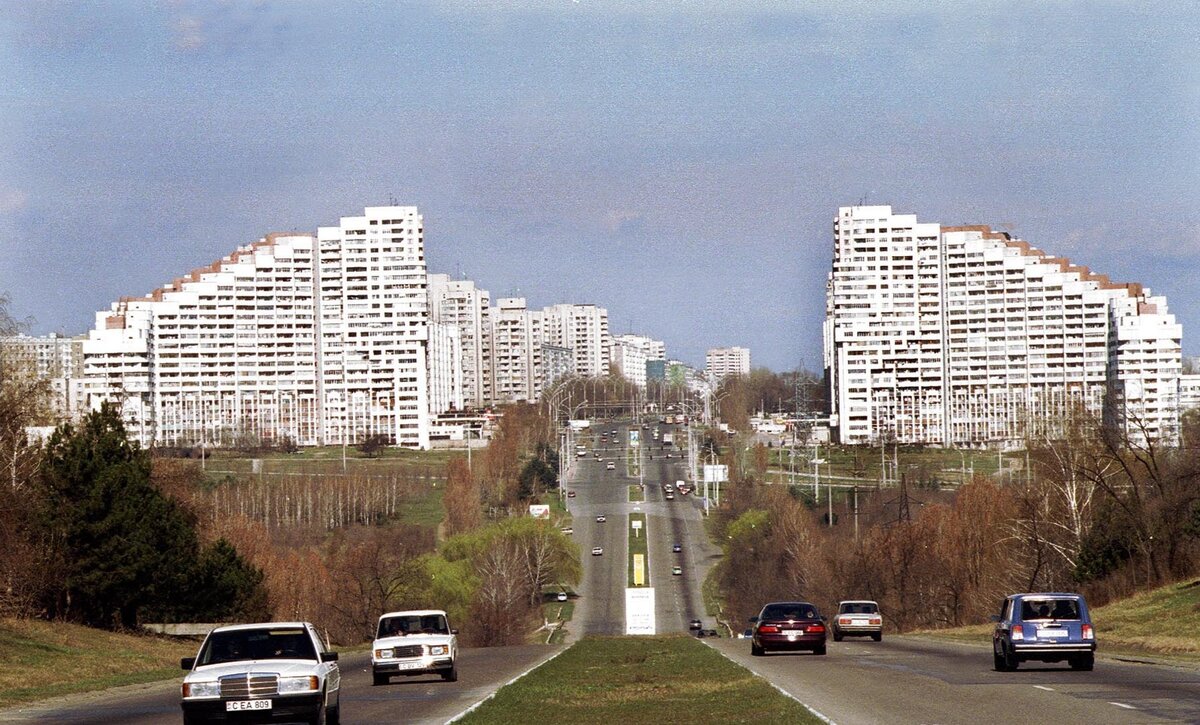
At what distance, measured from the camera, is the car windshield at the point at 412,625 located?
39.3m

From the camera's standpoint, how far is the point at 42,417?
63.1 metres

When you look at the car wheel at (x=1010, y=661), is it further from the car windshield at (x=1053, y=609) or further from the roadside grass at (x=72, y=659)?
the roadside grass at (x=72, y=659)

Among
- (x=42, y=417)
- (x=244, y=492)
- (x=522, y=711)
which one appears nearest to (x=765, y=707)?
(x=522, y=711)

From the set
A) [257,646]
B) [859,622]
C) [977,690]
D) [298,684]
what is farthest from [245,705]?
[859,622]

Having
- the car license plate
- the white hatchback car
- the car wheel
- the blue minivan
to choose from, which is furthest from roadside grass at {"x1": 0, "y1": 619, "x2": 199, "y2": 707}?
the blue minivan

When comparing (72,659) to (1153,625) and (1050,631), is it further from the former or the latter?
(1153,625)

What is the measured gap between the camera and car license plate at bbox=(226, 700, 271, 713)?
21.9 meters

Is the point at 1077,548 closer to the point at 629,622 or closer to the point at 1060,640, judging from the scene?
the point at 629,622

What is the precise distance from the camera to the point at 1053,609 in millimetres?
34500

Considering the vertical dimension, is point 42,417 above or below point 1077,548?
above

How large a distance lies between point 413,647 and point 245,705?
55.2 ft

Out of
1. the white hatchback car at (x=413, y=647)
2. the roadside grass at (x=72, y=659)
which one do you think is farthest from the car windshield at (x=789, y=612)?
the roadside grass at (x=72, y=659)

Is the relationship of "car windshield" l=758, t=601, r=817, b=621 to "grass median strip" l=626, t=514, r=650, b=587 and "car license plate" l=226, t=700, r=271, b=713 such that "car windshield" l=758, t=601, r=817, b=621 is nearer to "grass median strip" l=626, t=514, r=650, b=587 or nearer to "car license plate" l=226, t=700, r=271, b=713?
"car license plate" l=226, t=700, r=271, b=713

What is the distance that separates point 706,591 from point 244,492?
59.5 m
